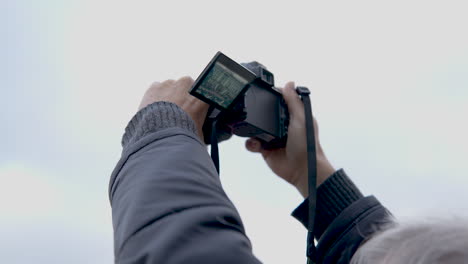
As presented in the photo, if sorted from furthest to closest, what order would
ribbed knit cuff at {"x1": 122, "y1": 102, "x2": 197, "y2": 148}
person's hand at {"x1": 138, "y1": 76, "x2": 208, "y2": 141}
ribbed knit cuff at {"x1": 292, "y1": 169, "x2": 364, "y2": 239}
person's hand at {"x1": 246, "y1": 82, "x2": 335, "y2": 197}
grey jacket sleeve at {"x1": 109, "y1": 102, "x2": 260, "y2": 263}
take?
1. person's hand at {"x1": 246, "y1": 82, "x2": 335, "y2": 197}
2. ribbed knit cuff at {"x1": 292, "y1": 169, "x2": 364, "y2": 239}
3. person's hand at {"x1": 138, "y1": 76, "x2": 208, "y2": 141}
4. ribbed knit cuff at {"x1": 122, "y1": 102, "x2": 197, "y2": 148}
5. grey jacket sleeve at {"x1": 109, "y1": 102, "x2": 260, "y2": 263}

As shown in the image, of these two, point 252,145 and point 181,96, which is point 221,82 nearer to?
point 181,96

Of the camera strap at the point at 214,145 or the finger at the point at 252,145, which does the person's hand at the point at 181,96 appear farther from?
the finger at the point at 252,145

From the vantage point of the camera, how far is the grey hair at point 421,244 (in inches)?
42.8

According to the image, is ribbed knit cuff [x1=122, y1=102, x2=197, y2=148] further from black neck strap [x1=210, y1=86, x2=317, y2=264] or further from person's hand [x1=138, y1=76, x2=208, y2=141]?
black neck strap [x1=210, y1=86, x2=317, y2=264]

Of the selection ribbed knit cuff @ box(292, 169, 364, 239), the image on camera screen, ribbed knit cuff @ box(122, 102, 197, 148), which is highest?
the image on camera screen

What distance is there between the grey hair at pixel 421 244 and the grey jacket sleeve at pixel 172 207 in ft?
0.92

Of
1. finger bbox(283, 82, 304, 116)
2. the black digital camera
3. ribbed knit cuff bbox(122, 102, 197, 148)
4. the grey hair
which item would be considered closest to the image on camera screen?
the black digital camera

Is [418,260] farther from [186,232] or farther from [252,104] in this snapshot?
[252,104]

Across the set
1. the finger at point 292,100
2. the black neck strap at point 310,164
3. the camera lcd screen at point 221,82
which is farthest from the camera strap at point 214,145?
the finger at point 292,100

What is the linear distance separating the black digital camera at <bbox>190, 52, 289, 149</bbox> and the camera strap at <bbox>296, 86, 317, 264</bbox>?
11 cm

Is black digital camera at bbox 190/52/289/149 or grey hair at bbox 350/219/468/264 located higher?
black digital camera at bbox 190/52/289/149

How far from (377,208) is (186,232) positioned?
43.5 inches

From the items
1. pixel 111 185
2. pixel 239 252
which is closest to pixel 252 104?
pixel 111 185

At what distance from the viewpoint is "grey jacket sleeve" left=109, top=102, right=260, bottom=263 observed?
4.15 ft
